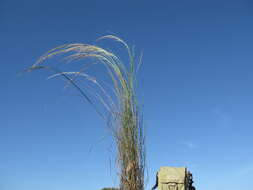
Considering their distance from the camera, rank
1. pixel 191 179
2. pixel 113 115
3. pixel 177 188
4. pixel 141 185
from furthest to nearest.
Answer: pixel 191 179
pixel 177 188
pixel 113 115
pixel 141 185

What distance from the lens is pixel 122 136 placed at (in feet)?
11.1

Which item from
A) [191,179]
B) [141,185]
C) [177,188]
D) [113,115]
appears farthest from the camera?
[191,179]

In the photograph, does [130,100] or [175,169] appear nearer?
[130,100]

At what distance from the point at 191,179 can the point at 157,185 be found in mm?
774

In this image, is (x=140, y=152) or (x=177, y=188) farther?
(x=177, y=188)

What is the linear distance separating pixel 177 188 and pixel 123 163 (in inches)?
147

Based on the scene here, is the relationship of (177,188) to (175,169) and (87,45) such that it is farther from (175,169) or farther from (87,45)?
(87,45)

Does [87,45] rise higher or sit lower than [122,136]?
higher

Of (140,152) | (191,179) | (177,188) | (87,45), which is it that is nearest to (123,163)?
(140,152)

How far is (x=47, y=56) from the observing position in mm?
3273

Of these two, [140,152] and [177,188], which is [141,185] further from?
[177,188]

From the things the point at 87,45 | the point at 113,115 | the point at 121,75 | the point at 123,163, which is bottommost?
the point at 123,163

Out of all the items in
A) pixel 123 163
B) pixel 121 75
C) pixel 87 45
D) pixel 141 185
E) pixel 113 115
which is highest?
pixel 87 45

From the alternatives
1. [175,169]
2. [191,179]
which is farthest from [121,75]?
[191,179]
